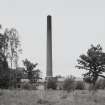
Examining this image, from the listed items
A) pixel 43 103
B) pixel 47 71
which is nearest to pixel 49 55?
pixel 47 71

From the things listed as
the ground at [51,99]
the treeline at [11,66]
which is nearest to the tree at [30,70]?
the treeline at [11,66]

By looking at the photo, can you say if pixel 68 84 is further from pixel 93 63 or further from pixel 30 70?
pixel 30 70

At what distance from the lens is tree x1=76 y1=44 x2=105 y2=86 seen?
4081 centimetres

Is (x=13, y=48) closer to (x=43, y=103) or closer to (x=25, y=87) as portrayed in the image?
(x=25, y=87)

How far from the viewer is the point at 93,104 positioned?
12.1 metres

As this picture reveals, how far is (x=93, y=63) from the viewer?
4091 centimetres

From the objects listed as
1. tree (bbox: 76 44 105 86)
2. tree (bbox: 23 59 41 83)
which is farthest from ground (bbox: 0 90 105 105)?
tree (bbox: 23 59 41 83)

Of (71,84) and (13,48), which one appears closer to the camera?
(71,84)

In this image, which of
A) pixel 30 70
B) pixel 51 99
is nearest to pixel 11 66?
pixel 30 70

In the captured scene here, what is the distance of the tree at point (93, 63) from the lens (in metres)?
40.8

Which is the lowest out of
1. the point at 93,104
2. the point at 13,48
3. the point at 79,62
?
the point at 93,104

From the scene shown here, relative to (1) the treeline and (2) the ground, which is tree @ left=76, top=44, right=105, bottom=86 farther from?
(2) the ground

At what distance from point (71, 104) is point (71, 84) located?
8353 mm

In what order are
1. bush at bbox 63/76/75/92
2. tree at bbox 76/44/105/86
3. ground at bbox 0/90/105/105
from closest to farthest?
ground at bbox 0/90/105/105, bush at bbox 63/76/75/92, tree at bbox 76/44/105/86
